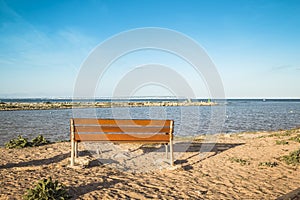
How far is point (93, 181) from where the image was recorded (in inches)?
216

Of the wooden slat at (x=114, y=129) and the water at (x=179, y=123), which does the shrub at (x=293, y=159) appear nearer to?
the wooden slat at (x=114, y=129)

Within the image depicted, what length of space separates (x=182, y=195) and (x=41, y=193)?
102 inches

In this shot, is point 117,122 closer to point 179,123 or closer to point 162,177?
point 162,177

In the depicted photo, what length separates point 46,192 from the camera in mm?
4203

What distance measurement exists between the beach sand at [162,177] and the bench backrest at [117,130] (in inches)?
32.9

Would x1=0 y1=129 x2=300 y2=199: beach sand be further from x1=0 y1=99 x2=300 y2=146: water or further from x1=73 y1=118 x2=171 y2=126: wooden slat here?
Result: x1=0 y1=99 x2=300 y2=146: water

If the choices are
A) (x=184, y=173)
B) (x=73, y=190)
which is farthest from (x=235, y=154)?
(x=73, y=190)

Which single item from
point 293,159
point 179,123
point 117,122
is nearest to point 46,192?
point 117,122

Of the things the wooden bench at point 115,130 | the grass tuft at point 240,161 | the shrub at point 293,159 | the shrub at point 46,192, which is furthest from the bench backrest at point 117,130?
the shrub at point 293,159

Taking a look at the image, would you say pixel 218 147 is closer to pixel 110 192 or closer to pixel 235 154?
pixel 235 154

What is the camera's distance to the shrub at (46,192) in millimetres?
4156

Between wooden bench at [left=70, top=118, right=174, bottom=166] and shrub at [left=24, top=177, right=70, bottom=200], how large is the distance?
2.09 meters

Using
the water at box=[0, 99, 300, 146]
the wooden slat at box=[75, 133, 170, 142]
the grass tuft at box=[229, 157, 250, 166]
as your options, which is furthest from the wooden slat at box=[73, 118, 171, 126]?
the water at box=[0, 99, 300, 146]

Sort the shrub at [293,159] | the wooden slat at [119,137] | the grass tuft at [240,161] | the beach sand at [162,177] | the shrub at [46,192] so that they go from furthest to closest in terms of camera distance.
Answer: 1. the grass tuft at [240,161]
2. the shrub at [293,159]
3. the wooden slat at [119,137]
4. the beach sand at [162,177]
5. the shrub at [46,192]
